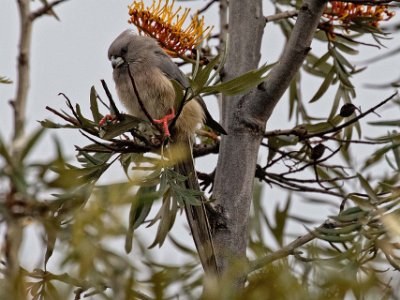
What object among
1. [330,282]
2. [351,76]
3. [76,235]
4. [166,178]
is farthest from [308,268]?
[351,76]

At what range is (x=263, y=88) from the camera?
2.42m

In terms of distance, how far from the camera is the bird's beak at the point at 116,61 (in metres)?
3.65

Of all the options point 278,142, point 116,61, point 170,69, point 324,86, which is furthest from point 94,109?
point 116,61

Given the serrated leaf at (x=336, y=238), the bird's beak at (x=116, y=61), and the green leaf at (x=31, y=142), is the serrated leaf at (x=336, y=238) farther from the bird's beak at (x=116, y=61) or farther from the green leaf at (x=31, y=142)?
the bird's beak at (x=116, y=61)

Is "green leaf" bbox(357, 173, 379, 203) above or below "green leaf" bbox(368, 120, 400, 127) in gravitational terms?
below

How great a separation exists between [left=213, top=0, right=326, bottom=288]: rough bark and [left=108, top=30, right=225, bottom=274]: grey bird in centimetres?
10

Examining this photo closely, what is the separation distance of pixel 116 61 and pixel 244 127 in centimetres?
140

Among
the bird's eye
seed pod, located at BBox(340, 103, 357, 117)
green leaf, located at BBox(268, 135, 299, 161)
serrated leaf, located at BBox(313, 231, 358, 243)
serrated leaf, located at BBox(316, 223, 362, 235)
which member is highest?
the bird's eye

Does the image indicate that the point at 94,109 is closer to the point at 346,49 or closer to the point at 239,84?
the point at 239,84

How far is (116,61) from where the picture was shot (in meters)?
3.68

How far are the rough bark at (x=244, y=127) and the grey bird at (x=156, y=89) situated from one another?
97 millimetres

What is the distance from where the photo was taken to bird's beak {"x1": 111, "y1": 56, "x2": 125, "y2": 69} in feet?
12.0

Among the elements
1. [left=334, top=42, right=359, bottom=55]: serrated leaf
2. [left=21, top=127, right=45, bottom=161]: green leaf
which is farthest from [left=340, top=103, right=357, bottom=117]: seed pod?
[left=21, top=127, right=45, bottom=161]: green leaf

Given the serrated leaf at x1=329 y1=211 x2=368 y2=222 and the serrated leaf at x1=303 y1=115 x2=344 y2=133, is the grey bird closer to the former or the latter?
the serrated leaf at x1=303 y1=115 x2=344 y2=133
